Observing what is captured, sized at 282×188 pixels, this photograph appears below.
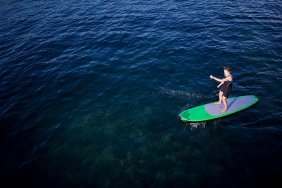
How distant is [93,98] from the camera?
16.9 metres

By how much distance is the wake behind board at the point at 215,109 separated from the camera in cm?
1386

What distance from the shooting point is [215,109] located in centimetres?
1445

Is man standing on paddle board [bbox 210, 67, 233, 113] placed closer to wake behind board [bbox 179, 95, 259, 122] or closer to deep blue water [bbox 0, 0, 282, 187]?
wake behind board [bbox 179, 95, 259, 122]

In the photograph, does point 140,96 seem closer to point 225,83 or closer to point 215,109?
point 215,109

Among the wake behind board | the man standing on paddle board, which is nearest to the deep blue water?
the wake behind board

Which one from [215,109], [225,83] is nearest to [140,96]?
[215,109]

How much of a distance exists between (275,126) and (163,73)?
29.6 feet

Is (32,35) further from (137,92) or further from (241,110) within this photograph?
(241,110)

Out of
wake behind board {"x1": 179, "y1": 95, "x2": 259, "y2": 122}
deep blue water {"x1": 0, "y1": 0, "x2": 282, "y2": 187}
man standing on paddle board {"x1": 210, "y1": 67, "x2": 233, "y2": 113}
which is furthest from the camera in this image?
wake behind board {"x1": 179, "y1": 95, "x2": 259, "y2": 122}

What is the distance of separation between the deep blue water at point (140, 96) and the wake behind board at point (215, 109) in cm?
50

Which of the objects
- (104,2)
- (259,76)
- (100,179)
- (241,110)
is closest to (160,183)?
(100,179)

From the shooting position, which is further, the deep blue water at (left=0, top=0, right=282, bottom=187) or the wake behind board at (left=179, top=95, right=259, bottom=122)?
the wake behind board at (left=179, top=95, right=259, bottom=122)

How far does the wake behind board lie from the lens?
45.5 ft

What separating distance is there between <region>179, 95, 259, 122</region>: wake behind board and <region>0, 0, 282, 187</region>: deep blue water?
50 centimetres
